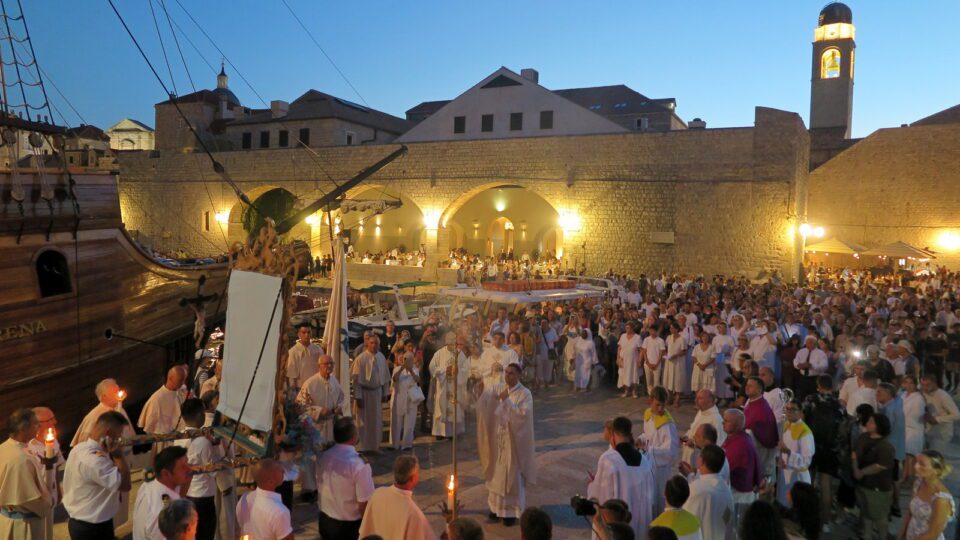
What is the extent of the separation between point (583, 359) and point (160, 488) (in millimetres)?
8470

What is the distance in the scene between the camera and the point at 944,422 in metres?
7.01

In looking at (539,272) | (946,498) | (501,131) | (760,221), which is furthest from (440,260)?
(946,498)

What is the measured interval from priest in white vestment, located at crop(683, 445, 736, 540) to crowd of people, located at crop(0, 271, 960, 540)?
11 mm

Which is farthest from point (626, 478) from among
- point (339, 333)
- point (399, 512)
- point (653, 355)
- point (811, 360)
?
point (653, 355)

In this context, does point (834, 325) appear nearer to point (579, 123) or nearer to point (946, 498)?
point (946, 498)

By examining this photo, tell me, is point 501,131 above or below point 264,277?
above

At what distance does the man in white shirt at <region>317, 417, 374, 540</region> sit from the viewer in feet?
14.1

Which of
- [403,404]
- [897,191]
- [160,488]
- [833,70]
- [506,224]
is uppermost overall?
[833,70]

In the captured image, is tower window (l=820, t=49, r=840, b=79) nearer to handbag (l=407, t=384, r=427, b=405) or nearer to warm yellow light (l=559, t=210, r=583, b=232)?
warm yellow light (l=559, t=210, r=583, b=232)

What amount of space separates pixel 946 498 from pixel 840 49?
38.4 metres

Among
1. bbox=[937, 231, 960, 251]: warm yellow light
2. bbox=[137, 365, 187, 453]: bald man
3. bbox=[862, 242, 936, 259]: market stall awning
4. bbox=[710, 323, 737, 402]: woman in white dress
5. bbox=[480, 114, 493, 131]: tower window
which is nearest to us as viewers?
bbox=[137, 365, 187, 453]: bald man

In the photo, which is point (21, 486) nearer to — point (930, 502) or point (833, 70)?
point (930, 502)

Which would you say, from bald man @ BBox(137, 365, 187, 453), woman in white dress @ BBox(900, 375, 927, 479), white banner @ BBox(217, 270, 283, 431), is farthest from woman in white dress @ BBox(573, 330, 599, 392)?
white banner @ BBox(217, 270, 283, 431)

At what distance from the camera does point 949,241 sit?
25.0m
